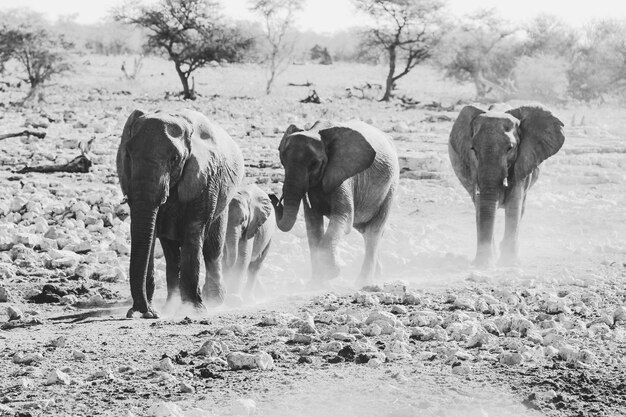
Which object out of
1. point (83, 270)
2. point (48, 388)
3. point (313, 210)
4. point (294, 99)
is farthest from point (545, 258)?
point (294, 99)

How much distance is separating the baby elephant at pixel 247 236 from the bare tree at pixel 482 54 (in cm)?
2823

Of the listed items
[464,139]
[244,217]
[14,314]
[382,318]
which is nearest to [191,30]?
[464,139]

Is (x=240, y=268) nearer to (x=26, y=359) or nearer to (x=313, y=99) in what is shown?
(x=26, y=359)

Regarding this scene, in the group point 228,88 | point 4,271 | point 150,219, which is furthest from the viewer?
point 228,88

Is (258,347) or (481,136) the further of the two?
(481,136)

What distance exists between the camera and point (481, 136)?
34.0ft

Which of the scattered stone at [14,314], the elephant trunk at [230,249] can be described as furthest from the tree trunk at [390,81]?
the scattered stone at [14,314]

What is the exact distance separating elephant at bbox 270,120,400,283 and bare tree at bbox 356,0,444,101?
27.7 metres

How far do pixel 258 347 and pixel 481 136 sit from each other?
505cm

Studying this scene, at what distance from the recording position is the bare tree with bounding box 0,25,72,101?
95.7 ft

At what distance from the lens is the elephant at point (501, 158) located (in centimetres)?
1034

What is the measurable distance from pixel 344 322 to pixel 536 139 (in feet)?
15.8

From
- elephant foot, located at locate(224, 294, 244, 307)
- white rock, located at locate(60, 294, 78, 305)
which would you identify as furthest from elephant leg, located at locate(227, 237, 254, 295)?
white rock, located at locate(60, 294, 78, 305)

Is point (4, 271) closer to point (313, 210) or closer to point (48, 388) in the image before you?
point (313, 210)
